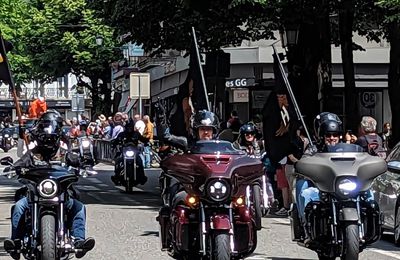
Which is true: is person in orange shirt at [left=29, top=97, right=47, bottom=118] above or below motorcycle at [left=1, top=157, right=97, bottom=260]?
above

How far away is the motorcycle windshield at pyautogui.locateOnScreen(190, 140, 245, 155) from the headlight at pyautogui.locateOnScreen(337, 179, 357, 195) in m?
1.01

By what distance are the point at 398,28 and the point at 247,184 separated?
1547 centimetres

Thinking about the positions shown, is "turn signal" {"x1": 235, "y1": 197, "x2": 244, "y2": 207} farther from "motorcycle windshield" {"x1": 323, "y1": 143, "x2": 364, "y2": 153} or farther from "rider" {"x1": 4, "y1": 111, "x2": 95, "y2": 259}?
"rider" {"x1": 4, "y1": 111, "x2": 95, "y2": 259}

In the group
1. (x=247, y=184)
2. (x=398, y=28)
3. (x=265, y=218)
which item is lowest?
(x=265, y=218)

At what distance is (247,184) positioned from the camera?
9.70 meters

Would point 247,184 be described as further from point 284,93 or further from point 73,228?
point 284,93

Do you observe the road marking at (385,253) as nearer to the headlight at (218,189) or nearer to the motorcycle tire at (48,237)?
the headlight at (218,189)

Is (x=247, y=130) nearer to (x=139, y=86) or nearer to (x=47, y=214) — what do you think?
(x=47, y=214)

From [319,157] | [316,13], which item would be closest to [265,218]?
[316,13]

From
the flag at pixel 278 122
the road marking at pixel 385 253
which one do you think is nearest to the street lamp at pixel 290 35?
the flag at pixel 278 122

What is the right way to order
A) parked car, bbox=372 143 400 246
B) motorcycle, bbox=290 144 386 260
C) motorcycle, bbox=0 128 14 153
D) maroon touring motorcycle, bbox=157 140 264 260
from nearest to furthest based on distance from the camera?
1. maroon touring motorcycle, bbox=157 140 264 260
2. motorcycle, bbox=290 144 386 260
3. parked car, bbox=372 143 400 246
4. motorcycle, bbox=0 128 14 153

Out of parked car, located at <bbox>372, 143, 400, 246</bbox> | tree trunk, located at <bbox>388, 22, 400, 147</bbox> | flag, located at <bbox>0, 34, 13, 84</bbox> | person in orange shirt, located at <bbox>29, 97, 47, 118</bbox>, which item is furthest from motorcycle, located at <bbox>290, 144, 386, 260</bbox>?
tree trunk, located at <bbox>388, 22, 400, 147</bbox>

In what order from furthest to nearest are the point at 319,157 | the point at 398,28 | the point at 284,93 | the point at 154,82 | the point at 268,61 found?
the point at 154,82 < the point at 268,61 < the point at 398,28 < the point at 284,93 < the point at 319,157

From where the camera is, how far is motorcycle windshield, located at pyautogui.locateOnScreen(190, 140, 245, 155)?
32.1ft
